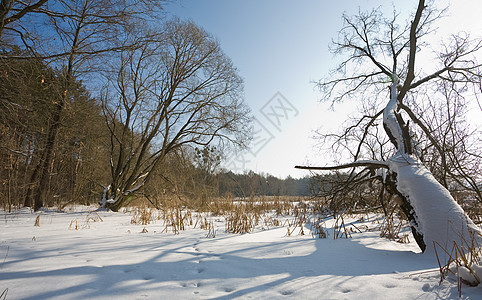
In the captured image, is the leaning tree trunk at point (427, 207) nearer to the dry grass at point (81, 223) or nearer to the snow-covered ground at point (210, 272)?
the snow-covered ground at point (210, 272)

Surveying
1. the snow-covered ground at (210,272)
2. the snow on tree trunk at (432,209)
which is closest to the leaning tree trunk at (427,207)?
the snow on tree trunk at (432,209)

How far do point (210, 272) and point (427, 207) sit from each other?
248 centimetres

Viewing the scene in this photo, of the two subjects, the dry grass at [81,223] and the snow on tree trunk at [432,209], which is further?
the dry grass at [81,223]

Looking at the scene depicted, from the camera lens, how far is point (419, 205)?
2635 millimetres

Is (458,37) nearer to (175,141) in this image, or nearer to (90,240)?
(90,240)

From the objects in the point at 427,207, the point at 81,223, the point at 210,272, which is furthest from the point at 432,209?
the point at 81,223

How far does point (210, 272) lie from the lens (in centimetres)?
188

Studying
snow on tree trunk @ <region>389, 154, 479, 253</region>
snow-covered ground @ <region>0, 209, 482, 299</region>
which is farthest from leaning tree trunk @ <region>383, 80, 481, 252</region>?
snow-covered ground @ <region>0, 209, 482, 299</region>

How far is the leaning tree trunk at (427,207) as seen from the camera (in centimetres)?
235

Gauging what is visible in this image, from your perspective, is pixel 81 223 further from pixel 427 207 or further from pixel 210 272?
pixel 427 207

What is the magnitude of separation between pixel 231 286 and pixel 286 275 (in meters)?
0.50

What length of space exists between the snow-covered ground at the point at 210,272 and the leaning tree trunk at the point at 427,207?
26cm

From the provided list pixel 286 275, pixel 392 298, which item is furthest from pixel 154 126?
pixel 392 298

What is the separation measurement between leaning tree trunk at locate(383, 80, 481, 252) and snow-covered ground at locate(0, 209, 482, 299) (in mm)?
264
